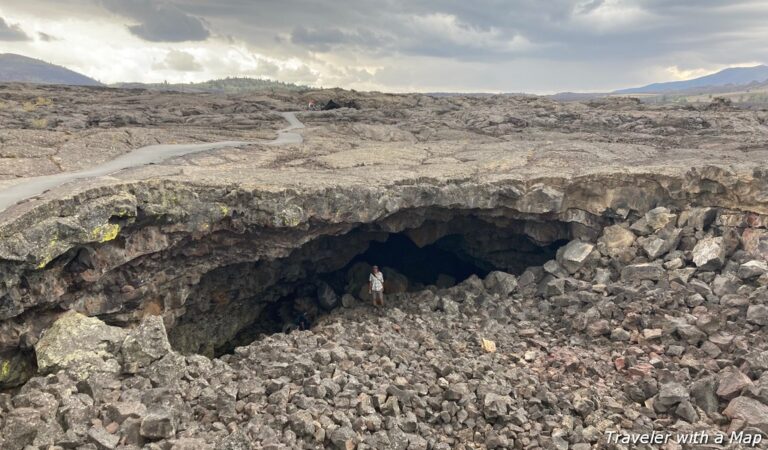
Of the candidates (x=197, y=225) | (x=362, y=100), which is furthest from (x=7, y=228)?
(x=362, y=100)

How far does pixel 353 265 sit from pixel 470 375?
8.24 metres

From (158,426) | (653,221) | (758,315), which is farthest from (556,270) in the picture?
(158,426)

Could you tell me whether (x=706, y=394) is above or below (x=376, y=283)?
below

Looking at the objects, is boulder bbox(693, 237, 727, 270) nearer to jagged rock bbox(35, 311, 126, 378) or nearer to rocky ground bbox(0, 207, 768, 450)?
rocky ground bbox(0, 207, 768, 450)

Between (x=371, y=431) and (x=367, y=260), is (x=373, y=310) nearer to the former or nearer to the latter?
(x=367, y=260)

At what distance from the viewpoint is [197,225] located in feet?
33.3

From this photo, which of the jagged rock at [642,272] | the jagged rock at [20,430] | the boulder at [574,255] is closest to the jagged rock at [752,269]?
the jagged rock at [642,272]

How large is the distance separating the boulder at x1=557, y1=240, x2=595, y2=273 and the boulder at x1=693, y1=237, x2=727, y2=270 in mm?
2303

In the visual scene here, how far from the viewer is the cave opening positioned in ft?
47.1

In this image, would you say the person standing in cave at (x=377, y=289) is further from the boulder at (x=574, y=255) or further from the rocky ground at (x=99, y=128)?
the rocky ground at (x=99, y=128)

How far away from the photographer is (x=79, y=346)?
25.5ft

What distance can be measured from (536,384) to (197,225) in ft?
24.3

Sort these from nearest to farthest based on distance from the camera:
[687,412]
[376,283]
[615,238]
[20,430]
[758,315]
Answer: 1. [20,430]
2. [687,412]
3. [758,315]
4. [615,238]
5. [376,283]

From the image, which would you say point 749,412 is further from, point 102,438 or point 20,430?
point 20,430
